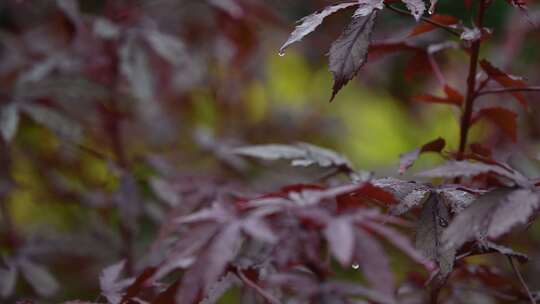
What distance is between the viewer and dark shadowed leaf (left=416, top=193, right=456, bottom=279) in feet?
3.05

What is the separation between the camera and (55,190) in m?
1.87

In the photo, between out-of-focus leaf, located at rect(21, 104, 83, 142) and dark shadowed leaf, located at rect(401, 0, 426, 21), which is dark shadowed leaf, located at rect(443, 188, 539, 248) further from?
out-of-focus leaf, located at rect(21, 104, 83, 142)

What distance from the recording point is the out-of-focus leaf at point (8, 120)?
53.2 inches

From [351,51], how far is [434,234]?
9.9 inches

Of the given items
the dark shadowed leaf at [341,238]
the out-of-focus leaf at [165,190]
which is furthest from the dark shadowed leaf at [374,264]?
the out-of-focus leaf at [165,190]

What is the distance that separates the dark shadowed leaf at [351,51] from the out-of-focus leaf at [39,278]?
2.44 ft

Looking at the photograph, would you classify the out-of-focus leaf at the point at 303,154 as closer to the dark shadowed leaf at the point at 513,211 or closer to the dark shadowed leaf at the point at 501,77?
the dark shadowed leaf at the point at 501,77

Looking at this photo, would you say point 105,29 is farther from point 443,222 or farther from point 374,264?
point 374,264

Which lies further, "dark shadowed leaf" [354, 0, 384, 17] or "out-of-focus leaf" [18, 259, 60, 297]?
"out-of-focus leaf" [18, 259, 60, 297]

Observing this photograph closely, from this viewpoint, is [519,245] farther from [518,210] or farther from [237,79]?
[518,210]

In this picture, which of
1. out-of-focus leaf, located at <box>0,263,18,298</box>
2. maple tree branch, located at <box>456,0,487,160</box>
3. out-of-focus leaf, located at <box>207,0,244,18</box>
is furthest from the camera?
out-of-focus leaf, located at <box>207,0,244,18</box>

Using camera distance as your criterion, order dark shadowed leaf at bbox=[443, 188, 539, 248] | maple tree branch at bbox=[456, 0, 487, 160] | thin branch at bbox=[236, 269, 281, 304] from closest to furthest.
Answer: dark shadowed leaf at bbox=[443, 188, 539, 248] < thin branch at bbox=[236, 269, 281, 304] < maple tree branch at bbox=[456, 0, 487, 160]

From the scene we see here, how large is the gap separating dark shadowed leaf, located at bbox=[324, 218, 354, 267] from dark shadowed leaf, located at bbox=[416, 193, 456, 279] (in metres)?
0.21

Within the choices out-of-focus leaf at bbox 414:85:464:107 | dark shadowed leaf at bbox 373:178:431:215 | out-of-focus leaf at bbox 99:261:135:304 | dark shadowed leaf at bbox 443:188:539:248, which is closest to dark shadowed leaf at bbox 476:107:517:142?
out-of-focus leaf at bbox 414:85:464:107
